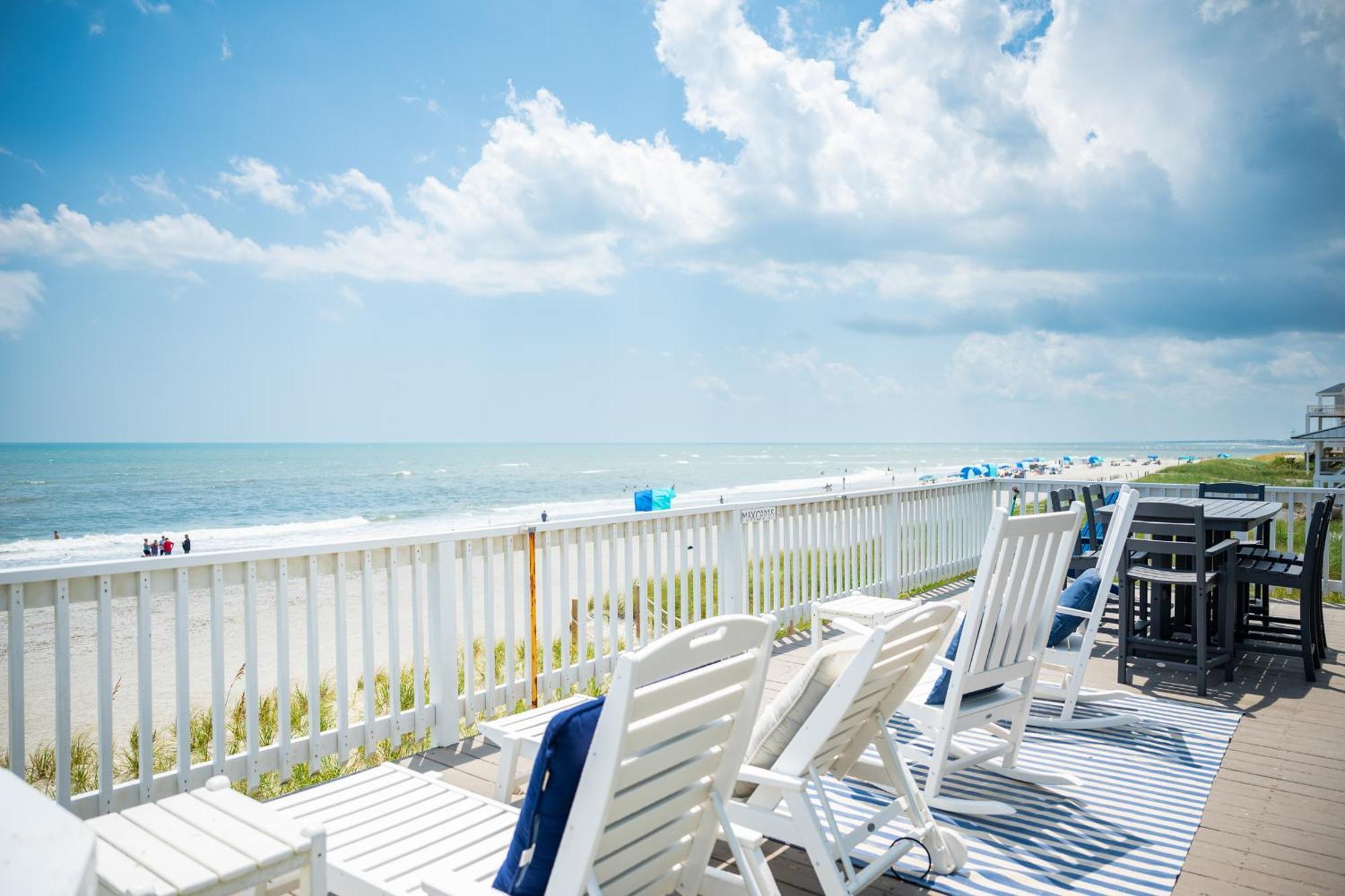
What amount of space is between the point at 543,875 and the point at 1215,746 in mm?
3673

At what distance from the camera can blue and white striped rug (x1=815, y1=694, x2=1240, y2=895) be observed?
271cm

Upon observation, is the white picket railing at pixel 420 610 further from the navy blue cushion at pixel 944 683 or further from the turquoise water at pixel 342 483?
the turquoise water at pixel 342 483

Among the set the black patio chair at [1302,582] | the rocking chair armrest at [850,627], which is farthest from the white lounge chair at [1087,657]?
the black patio chair at [1302,582]

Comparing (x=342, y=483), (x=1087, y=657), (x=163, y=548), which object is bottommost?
(x=163, y=548)

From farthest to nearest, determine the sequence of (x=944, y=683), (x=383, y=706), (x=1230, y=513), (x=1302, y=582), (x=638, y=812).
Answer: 1. (x=383, y=706)
2. (x=1230, y=513)
3. (x=1302, y=582)
4. (x=944, y=683)
5. (x=638, y=812)

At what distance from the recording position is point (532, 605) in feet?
14.3

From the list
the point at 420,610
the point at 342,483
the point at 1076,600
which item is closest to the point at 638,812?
the point at 420,610

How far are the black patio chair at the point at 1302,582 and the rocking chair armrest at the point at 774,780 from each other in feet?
13.8

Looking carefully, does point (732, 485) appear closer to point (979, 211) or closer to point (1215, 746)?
point (979, 211)

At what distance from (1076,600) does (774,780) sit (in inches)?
104

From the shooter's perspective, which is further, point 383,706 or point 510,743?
point 383,706

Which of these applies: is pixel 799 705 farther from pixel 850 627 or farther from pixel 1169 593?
pixel 1169 593

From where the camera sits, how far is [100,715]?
117 inches

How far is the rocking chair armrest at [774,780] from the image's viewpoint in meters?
2.12
